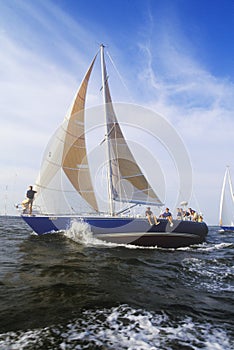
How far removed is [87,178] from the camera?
15.6m

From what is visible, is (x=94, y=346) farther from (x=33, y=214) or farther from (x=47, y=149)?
(x=47, y=149)

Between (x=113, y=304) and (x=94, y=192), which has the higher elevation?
(x=94, y=192)

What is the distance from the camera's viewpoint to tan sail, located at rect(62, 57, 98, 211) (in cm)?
1491

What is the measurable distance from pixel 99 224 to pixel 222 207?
4554 centimetres

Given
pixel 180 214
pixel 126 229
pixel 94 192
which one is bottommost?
pixel 126 229

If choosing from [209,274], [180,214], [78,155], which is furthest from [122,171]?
[209,274]

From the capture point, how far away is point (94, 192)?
15461 millimetres

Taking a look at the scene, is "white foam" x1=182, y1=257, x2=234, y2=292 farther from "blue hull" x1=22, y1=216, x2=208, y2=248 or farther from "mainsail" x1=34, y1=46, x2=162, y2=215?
"mainsail" x1=34, y1=46, x2=162, y2=215

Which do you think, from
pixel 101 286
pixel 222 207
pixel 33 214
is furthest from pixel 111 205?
pixel 222 207

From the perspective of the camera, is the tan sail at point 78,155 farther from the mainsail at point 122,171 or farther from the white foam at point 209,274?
the white foam at point 209,274

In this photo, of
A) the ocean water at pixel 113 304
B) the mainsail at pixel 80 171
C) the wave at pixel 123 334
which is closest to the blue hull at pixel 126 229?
the mainsail at pixel 80 171

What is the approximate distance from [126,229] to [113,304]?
7.50m

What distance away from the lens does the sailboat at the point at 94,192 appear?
12.5 m

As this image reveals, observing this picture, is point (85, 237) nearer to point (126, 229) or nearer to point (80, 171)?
point (126, 229)
